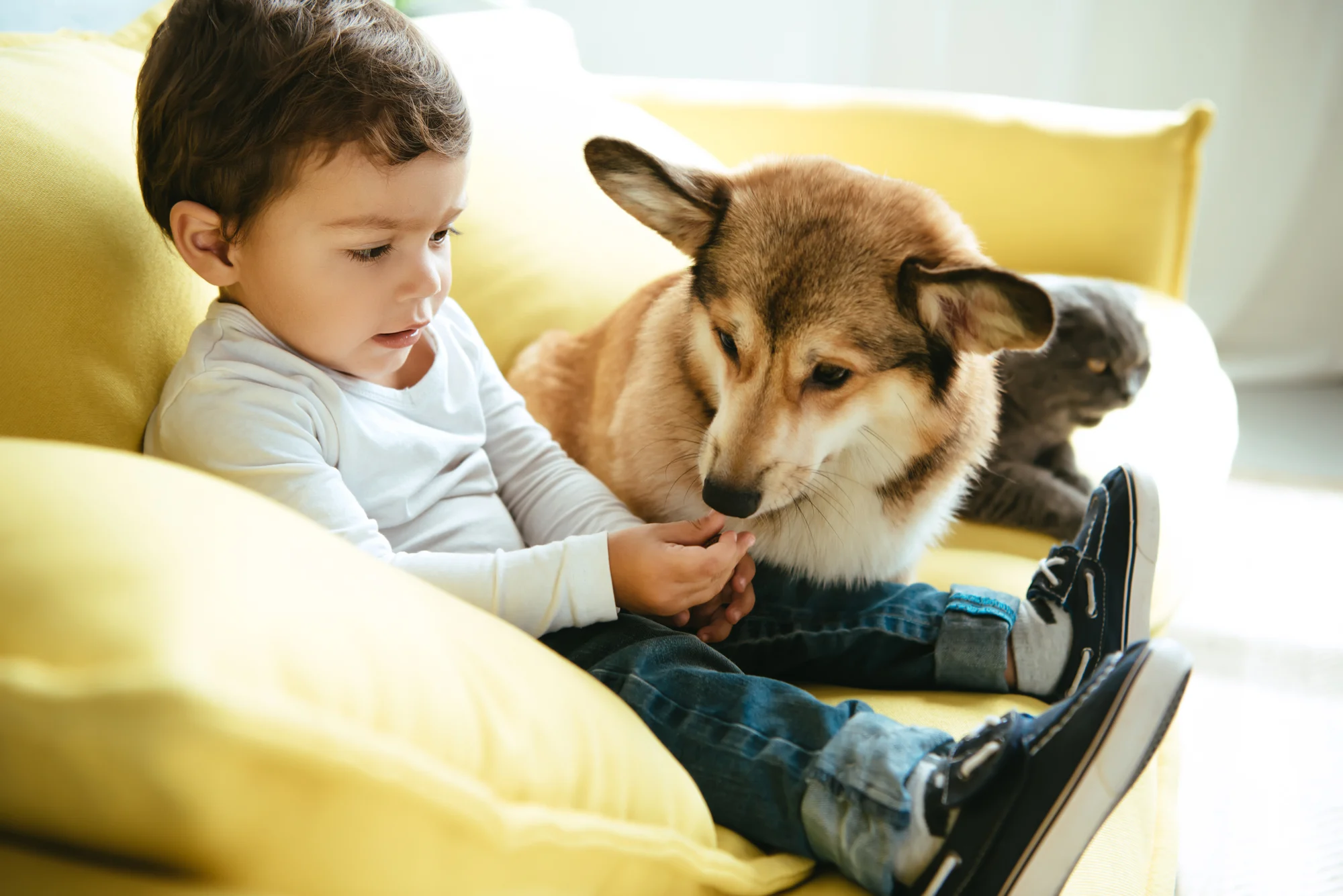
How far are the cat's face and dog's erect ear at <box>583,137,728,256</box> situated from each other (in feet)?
2.32

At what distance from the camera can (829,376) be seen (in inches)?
43.5

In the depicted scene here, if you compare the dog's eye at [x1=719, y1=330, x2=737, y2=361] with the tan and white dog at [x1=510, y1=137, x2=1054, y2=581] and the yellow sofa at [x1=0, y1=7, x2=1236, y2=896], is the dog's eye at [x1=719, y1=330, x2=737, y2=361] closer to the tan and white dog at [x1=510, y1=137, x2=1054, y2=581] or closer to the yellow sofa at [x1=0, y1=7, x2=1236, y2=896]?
the tan and white dog at [x1=510, y1=137, x2=1054, y2=581]

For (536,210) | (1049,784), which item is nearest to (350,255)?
(536,210)

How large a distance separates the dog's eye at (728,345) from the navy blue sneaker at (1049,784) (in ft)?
1.74

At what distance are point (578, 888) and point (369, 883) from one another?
16cm

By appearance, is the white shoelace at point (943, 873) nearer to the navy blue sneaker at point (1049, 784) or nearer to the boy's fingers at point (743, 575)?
the navy blue sneaker at point (1049, 784)

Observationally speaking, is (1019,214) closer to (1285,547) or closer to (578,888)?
(1285,547)

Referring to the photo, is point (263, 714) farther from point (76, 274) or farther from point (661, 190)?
point (661, 190)

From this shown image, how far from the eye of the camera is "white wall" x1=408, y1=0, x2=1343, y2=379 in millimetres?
3100

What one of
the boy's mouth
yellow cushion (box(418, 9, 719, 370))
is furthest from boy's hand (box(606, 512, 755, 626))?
yellow cushion (box(418, 9, 719, 370))

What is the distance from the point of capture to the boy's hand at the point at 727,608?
1.16 metres

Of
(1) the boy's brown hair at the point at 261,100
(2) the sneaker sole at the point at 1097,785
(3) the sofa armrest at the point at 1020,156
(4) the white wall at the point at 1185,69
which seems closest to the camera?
(2) the sneaker sole at the point at 1097,785

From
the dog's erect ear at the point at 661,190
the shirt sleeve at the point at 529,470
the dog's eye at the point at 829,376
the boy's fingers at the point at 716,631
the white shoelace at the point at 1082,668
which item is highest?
the dog's erect ear at the point at 661,190

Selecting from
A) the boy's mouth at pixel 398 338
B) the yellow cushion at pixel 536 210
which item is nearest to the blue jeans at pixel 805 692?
the boy's mouth at pixel 398 338
